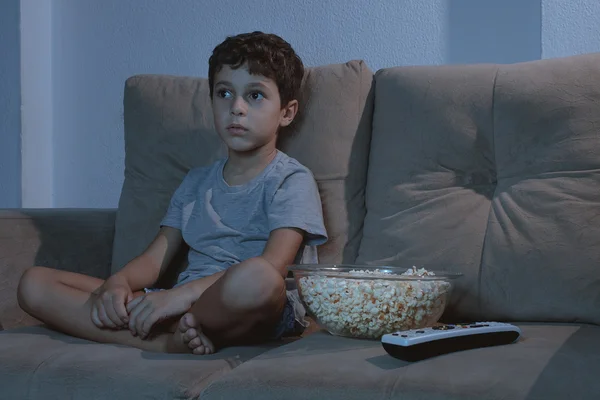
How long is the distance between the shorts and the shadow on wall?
0.80 meters

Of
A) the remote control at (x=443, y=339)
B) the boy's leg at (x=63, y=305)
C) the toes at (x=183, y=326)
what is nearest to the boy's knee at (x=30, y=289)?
the boy's leg at (x=63, y=305)

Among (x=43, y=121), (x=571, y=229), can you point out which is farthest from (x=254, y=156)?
(x=43, y=121)

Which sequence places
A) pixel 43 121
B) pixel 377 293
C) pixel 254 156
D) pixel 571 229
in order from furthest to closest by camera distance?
pixel 43 121 < pixel 254 156 < pixel 571 229 < pixel 377 293

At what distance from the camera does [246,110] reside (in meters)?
1.59

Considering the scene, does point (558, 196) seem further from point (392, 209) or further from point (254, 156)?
point (254, 156)

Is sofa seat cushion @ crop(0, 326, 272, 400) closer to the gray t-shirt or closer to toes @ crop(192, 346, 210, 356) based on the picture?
toes @ crop(192, 346, 210, 356)

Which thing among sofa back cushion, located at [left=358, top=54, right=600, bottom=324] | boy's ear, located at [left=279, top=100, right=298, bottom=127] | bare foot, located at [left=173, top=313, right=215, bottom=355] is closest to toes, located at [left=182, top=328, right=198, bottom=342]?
bare foot, located at [left=173, top=313, right=215, bottom=355]

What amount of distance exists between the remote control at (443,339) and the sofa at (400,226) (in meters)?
0.02

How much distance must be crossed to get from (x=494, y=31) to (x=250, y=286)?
3.30 feet

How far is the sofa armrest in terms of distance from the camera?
1.55 m

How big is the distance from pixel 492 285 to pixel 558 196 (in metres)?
0.20

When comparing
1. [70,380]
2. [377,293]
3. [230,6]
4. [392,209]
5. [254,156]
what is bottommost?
[70,380]

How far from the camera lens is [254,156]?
163cm

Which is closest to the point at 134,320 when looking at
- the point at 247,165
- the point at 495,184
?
the point at 247,165
